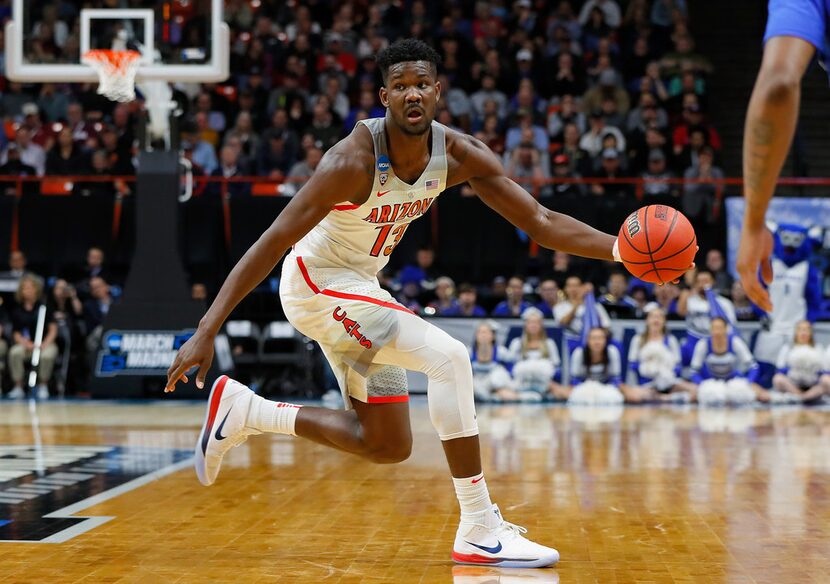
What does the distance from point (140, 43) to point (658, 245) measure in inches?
354

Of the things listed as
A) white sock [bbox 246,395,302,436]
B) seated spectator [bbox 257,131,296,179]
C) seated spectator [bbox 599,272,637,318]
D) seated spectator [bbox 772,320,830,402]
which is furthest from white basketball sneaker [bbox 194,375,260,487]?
seated spectator [bbox 257,131,296,179]

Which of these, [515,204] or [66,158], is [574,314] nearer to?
[66,158]

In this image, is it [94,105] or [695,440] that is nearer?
[695,440]

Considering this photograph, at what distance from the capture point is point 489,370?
12852 millimetres

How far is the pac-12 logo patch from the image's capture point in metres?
4.44

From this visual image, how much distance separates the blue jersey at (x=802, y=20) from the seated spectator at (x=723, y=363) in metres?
10.0

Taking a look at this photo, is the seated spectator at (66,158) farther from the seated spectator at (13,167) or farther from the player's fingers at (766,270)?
the player's fingers at (766,270)

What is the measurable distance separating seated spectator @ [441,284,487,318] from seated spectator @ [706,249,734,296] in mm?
2989

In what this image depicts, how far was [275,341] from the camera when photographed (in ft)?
44.1

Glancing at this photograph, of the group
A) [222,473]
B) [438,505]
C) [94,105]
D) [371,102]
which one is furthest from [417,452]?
[94,105]

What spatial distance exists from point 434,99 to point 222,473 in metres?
3.37

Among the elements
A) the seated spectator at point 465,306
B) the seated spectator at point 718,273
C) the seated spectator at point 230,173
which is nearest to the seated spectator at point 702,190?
the seated spectator at point 718,273

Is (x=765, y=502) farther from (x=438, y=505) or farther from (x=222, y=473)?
(x=222, y=473)

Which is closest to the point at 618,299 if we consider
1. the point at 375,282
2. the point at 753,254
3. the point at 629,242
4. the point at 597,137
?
the point at 597,137
